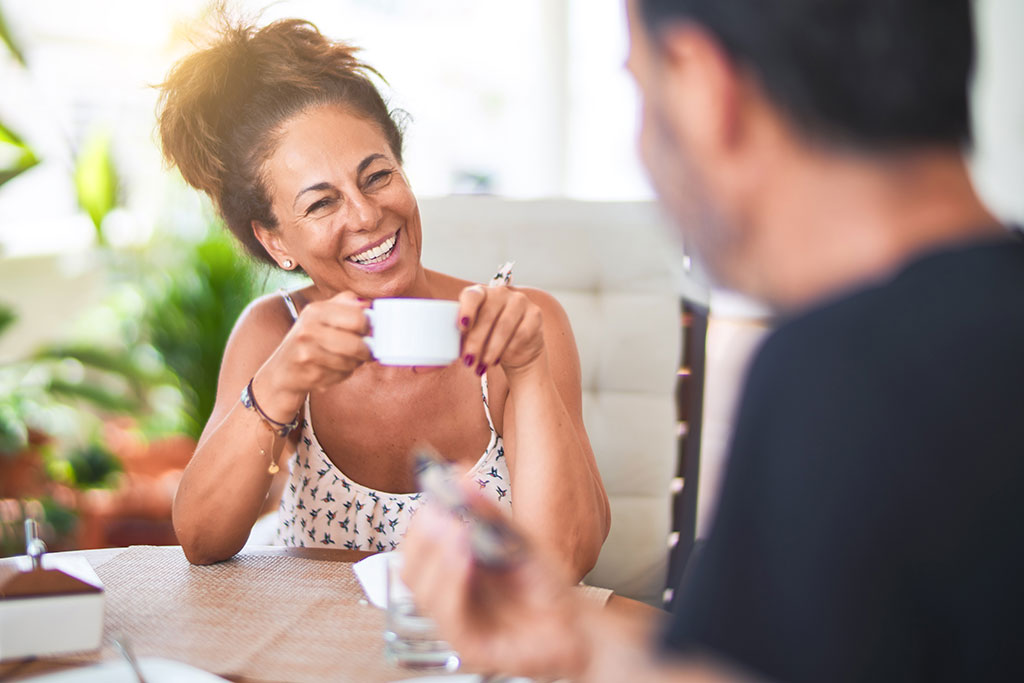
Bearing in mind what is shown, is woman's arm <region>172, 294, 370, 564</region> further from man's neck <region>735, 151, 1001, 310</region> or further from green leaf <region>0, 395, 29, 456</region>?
green leaf <region>0, 395, 29, 456</region>

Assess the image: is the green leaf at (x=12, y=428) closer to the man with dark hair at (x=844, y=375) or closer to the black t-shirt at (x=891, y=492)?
the man with dark hair at (x=844, y=375)

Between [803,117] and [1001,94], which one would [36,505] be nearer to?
[803,117]

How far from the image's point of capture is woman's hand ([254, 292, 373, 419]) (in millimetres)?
1117

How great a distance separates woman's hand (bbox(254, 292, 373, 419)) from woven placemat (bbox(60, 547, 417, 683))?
255mm

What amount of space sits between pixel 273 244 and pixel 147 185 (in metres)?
2.82

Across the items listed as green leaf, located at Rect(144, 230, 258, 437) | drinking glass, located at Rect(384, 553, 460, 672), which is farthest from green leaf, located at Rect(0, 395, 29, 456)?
A: drinking glass, located at Rect(384, 553, 460, 672)

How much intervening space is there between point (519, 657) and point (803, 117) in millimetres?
360

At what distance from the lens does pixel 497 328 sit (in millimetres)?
1158

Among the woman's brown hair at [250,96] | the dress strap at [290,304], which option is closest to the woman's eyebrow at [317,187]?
the woman's brown hair at [250,96]

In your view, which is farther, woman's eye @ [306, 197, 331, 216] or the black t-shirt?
woman's eye @ [306, 197, 331, 216]

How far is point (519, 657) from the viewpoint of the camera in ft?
1.80

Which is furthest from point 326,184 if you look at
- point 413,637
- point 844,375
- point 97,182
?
point 97,182

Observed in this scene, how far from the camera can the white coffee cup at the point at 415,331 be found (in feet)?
3.43

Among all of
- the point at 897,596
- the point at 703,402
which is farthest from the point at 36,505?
the point at 897,596
